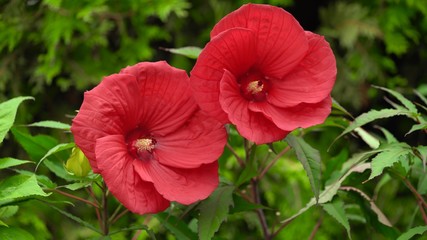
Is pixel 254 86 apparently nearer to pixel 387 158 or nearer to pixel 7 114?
pixel 387 158

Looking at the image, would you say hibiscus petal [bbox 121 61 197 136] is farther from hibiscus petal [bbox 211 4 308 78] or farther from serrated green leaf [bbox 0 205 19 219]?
serrated green leaf [bbox 0 205 19 219]

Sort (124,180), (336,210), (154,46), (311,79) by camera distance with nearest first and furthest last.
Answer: (124,180)
(311,79)
(336,210)
(154,46)

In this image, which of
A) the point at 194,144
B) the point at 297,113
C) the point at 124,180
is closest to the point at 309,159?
the point at 297,113

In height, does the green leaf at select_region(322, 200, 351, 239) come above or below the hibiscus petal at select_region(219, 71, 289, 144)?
below

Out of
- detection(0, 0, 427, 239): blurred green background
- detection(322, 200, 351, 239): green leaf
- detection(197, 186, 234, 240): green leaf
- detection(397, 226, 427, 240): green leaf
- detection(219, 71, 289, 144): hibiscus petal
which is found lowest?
detection(0, 0, 427, 239): blurred green background

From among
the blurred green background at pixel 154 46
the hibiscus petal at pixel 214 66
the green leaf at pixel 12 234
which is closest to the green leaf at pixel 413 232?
the hibiscus petal at pixel 214 66

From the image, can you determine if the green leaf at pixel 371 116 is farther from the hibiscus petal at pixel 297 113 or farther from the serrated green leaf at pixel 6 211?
the serrated green leaf at pixel 6 211

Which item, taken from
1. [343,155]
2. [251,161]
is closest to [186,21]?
[343,155]

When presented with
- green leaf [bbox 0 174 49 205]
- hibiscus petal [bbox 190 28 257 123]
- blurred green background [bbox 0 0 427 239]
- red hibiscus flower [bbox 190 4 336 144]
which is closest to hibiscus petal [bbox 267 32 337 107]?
red hibiscus flower [bbox 190 4 336 144]
